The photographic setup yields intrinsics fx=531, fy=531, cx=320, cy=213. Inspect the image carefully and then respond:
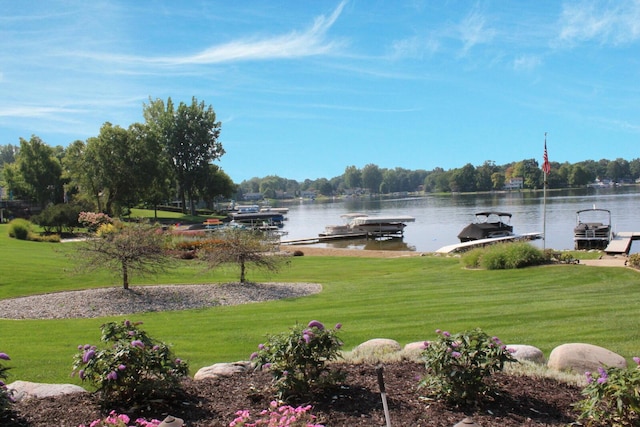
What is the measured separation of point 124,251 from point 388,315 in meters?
7.66

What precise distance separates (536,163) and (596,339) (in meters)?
203

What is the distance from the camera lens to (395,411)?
15.7ft

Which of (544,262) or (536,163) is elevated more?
(536,163)

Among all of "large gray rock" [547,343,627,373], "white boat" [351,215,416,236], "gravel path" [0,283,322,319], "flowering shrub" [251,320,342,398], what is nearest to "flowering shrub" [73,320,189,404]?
"flowering shrub" [251,320,342,398]

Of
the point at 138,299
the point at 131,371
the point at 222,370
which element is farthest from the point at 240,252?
the point at 131,371

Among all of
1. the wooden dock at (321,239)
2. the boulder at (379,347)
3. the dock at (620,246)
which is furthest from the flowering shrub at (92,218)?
the dock at (620,246)

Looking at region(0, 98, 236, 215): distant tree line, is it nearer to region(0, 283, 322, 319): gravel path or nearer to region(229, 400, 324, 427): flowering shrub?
region(0, 283, 322, 319): gravel path

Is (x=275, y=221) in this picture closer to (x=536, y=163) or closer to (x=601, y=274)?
(x=601, y=274)

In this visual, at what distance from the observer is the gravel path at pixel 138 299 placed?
1251cm

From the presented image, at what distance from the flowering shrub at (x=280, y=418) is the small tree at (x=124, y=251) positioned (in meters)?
10.6

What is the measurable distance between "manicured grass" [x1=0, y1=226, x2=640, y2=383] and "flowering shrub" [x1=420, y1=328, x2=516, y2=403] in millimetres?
3328

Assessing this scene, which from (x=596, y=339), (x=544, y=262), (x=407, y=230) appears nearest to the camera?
(x=596, y=339)

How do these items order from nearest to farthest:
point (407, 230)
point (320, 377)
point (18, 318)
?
point (320, 377), point (18, 318), point (407, 230)

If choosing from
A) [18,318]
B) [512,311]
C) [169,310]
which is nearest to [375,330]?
[512,311]
